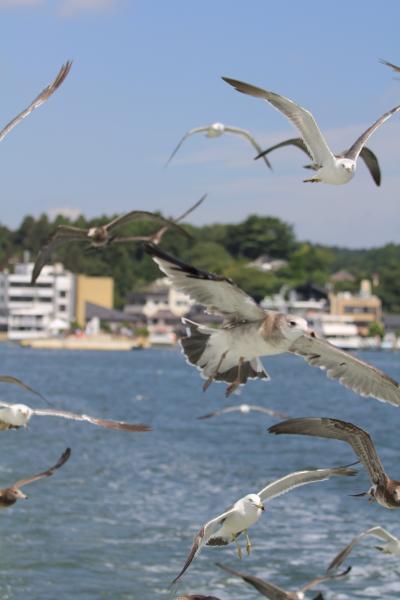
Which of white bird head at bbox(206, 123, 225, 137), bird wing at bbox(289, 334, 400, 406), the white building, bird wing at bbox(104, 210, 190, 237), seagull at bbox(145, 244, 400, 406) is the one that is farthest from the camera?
the white building

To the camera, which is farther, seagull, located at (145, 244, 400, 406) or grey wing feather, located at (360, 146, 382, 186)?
grey wing feather, located at (360, 146, 382, 186)

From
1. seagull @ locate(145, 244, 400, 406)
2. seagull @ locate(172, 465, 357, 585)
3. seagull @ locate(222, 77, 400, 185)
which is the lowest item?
seagull @ locate(172, 465, 357, 585)

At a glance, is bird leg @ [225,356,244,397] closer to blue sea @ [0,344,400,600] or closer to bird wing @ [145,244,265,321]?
bird wing @ [145,244,265,321]

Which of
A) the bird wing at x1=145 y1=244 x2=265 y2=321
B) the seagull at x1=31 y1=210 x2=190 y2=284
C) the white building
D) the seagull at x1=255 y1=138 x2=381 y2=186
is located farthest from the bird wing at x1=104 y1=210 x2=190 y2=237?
the white building

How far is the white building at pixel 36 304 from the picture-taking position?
617ft

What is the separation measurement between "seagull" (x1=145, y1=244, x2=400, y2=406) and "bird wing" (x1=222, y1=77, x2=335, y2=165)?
164 cm

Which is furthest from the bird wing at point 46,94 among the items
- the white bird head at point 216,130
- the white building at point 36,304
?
the white building at point 36,304

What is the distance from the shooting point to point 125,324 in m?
193

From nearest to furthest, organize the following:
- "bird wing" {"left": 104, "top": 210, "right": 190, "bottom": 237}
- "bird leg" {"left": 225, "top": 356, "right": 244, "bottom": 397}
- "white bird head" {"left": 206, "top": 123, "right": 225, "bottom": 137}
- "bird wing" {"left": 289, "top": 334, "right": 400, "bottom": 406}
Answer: "bird leg" {"left": 225, "top": 356, "right": 244, "bottom": 397} → "bird wing" {"left": 289, "top": 334, "right": 400, "bottom": 406} → "bird wing" {"left": 104, "top": 210, "right": 190, "bottom": 237} → "white bird head" {"left": 206, "top": 123, "right": 225, "bottom": 137}

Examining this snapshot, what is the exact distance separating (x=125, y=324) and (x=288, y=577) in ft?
567

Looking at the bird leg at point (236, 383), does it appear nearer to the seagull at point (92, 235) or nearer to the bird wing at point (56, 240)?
the seagull at point (92, 235)

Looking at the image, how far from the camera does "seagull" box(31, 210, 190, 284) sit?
1383 centimetres

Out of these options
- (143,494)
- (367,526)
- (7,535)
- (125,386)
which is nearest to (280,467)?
(143,494)

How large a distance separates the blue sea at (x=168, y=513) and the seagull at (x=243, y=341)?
1.95 meters
